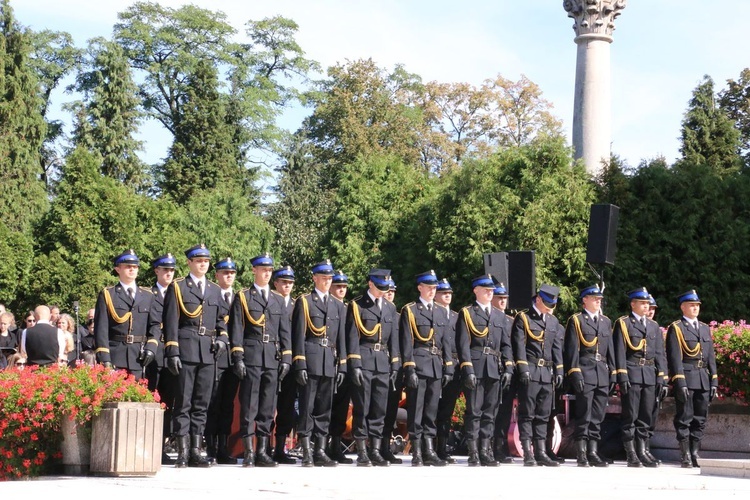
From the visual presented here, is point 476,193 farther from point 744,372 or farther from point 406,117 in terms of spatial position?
point 744,372

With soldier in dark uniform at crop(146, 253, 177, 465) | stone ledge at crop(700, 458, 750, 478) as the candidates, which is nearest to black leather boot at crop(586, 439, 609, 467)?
stone ledge at crop(700, 458, 750, 478)

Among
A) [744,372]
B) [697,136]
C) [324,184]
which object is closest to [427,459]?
[744,372]

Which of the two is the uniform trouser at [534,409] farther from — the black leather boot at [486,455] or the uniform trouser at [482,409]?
the black leather boot at [486,455]

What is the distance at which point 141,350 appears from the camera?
13.8 meters

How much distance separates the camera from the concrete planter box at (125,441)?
38.7 ft

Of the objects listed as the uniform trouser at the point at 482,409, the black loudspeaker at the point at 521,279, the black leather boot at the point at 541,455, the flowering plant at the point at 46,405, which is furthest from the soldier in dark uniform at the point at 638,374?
the flowering plant at the point at 46,405

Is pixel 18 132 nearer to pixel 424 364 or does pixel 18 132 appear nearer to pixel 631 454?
pixel 424 364

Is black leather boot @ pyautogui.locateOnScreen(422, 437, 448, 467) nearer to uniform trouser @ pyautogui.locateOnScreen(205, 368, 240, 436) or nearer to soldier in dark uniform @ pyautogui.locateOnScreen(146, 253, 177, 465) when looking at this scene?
uniform trouser @ pyautogui.locateOnScreen(205, 368, 240, 436)

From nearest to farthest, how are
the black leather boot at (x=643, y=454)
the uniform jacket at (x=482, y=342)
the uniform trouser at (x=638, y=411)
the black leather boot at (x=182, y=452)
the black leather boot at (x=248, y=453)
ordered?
the black leather boot at (x=182, y=452) < the black leather boot at (x=248, y=453) < the uniform jacket at (x=482, y=342) < the black leather boot at (x=643, y=454) < the uniform trouser at (x=638, y=411)

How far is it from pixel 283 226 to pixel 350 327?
44.4 m

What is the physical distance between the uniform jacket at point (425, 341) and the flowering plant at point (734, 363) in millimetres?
4070

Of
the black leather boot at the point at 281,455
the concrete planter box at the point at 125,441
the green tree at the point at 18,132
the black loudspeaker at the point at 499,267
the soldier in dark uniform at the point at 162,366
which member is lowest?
the black leather boot at the point at 281,455

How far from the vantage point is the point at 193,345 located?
13.7m

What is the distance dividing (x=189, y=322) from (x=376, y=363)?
220 cm
